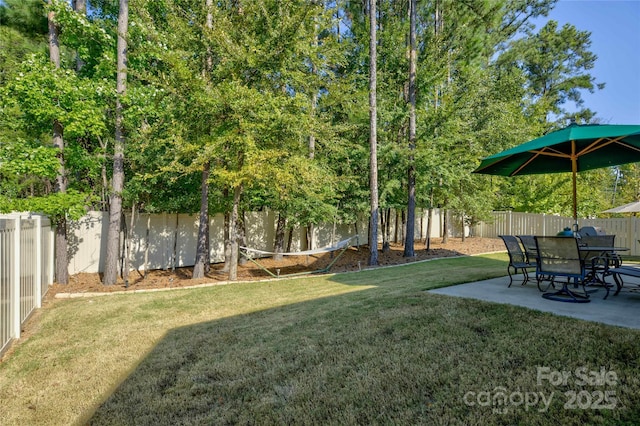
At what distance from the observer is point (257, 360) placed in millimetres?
3139

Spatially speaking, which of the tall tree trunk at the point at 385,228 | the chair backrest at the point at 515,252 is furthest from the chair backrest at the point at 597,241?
the tall tree trunk at the point at 385,228

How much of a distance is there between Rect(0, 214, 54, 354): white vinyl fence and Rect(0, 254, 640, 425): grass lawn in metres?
0.28

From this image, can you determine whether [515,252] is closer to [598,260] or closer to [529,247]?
[529,247]

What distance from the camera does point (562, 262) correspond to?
4.39 m

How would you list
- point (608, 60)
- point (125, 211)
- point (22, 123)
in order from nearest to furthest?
point (22, 123) → point (125, 211) → point (608, 60)

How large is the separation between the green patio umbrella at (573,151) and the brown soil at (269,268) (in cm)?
442

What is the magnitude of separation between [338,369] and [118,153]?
7155 mm

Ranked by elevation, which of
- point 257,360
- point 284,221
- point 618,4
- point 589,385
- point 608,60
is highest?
point 608,60

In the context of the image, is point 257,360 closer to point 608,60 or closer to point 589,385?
point 589,385

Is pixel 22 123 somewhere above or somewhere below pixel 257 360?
above

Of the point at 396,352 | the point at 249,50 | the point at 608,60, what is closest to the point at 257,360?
the point at 396,352

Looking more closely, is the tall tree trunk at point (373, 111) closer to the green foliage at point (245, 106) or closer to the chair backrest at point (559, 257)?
the green foliage at point (245, 106)

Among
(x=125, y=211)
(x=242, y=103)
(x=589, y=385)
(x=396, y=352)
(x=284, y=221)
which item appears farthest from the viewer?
(x=284, y=221)

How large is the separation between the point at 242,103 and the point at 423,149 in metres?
5.87
